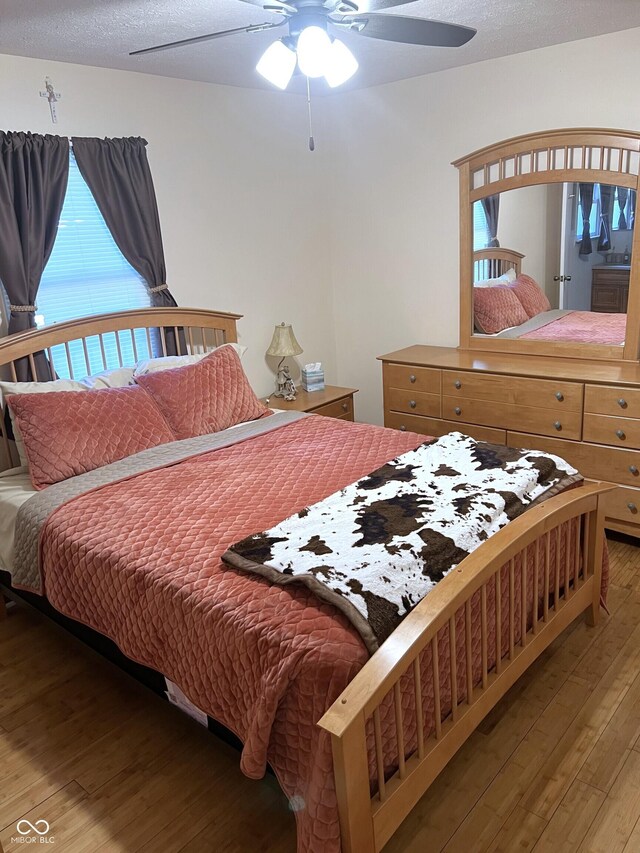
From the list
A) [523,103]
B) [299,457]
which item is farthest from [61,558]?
[523,103]

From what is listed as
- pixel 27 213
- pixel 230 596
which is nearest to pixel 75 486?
pixel 230 596

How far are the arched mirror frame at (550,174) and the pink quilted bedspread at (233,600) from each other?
3.90ft

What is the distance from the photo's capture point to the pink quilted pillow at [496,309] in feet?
12.1

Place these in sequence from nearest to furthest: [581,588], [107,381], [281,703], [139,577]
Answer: [281,703], [139,577], [581,588], [107,381]

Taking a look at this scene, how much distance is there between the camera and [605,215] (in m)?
3.25

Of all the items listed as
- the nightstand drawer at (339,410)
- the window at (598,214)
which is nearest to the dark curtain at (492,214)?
the window at (598,214)

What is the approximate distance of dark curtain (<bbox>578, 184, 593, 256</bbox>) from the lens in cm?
329

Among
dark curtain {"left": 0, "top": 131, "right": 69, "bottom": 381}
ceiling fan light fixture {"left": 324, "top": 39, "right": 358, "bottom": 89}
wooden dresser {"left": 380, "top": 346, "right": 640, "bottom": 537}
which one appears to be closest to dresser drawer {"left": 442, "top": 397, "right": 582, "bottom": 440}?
wooden dresser {"left": 380, "top": 346, "right": 640, "bottom": 537}

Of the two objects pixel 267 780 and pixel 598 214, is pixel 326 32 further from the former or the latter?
pixel 267 780

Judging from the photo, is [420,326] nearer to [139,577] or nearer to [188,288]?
[188,288]

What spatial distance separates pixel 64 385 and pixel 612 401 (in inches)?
99.4

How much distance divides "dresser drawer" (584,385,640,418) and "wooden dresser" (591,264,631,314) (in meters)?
0.49

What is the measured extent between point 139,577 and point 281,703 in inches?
25.4

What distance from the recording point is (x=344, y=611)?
5.45 ft
